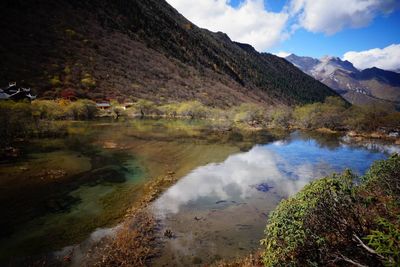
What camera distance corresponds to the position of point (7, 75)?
106625 mm

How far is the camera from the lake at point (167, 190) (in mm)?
17547

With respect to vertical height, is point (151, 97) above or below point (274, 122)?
above

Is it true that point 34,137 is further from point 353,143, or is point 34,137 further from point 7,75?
point 7,75

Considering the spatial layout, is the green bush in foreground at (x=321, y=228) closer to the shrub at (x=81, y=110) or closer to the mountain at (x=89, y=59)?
the shrub at (x=81, y=110)

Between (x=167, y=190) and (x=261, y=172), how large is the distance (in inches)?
546

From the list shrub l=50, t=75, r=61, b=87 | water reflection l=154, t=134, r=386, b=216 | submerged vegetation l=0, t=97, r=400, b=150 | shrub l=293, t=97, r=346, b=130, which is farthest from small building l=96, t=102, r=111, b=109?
water reflection l=154, t=134, r=386, b=216

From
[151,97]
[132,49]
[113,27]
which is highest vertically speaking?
[113,27]

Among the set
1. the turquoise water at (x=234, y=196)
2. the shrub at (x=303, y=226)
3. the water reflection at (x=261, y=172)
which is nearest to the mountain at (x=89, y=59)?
the water reflection at (x=261, y=172)

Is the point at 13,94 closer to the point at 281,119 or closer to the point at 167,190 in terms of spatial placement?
the point at 167,190

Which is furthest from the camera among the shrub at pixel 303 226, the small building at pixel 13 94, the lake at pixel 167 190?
the small building at pixel 13 94

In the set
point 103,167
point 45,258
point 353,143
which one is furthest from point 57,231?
point 353,143

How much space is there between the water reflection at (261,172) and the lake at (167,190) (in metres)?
0.11

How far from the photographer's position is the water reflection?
1023 inches

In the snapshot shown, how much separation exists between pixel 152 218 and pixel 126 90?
123m
